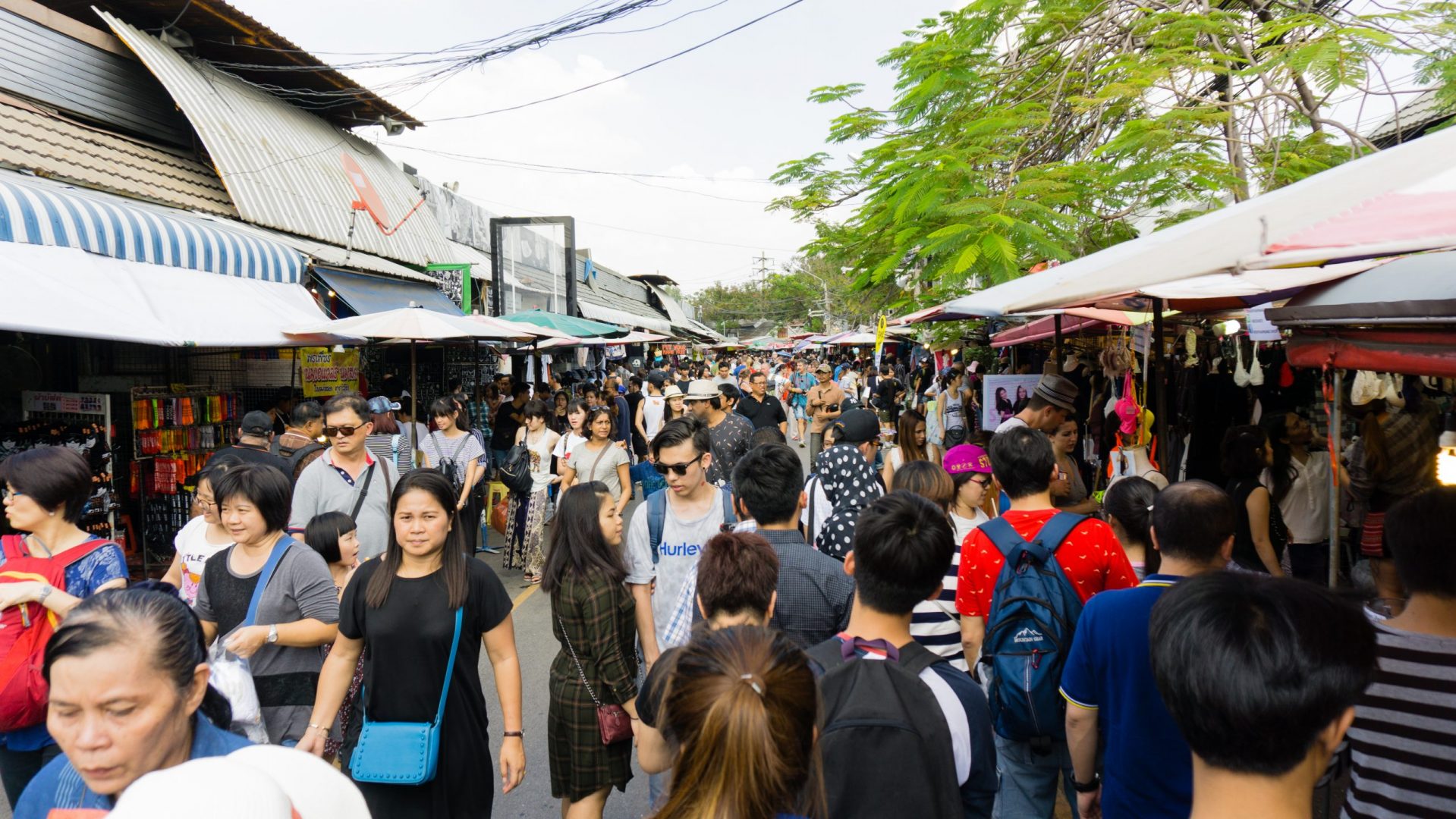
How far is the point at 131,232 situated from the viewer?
6996 mm

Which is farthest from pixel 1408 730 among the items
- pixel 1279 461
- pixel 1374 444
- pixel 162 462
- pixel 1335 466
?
pixel 162 462

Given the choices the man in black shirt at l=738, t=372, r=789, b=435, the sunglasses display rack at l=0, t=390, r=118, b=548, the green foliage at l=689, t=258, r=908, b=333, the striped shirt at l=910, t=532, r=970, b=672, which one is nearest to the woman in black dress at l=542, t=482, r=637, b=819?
the striped shirt at l=910, t=532, r=970, b=672

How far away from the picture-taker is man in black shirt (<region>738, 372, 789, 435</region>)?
29.2 ft

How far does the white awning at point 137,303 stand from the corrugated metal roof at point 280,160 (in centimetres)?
257

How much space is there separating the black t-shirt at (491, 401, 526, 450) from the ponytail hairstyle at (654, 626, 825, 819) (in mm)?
8829

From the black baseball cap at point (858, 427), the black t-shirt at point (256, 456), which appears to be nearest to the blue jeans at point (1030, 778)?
the black baseball cap at point (858, 427)

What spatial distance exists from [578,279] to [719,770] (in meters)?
23.8

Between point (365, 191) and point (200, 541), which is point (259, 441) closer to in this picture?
point (200, 541)

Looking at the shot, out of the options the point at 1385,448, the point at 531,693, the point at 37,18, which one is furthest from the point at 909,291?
the point at 37,18

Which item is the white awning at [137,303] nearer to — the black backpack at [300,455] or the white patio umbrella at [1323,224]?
the black backpack at [300,455]

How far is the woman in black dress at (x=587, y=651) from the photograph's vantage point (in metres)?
3.12

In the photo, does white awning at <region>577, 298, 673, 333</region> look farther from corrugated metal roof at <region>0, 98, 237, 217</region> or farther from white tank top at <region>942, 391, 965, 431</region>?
white tank top at <region>942, 391, 965, 431</region>

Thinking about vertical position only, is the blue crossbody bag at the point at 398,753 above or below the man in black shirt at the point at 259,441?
below

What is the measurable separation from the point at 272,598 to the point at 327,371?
7.81 m
